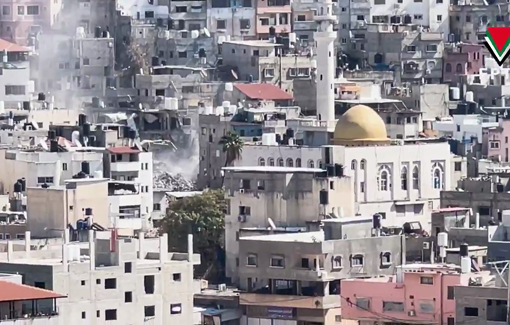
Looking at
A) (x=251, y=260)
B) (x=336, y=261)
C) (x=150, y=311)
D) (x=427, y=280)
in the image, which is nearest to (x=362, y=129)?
(x=251, y=260)

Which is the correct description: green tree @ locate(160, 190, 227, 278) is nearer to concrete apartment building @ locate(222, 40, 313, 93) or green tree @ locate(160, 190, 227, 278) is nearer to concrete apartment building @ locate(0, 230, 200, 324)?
concrete apartment building @ locate(0, 230, 200, 324)

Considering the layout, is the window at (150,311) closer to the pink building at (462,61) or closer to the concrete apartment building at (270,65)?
the concrete apartment building at (270,65)

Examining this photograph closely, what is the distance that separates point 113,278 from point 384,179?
22118mm

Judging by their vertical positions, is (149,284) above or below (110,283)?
below

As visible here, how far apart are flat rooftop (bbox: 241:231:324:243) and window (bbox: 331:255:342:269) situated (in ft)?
1.94

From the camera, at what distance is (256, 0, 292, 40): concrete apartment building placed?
12938cm

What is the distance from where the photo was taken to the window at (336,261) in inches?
3007

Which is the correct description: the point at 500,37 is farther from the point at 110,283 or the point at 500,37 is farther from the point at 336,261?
the point at 336,261

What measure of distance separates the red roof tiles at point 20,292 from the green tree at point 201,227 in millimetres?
17403

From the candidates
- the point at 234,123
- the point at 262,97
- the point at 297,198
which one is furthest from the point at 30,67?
the point at 297,198

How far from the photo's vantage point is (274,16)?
13012cm

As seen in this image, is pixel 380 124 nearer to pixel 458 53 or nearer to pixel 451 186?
pixel 451 186

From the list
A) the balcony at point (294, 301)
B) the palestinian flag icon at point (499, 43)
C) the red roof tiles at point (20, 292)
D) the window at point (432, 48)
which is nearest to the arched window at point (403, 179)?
the balcony at point (294, 301)

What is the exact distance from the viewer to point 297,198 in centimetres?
8469
